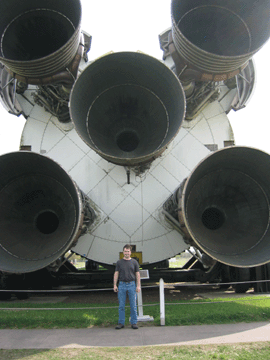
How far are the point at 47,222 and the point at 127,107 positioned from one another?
3641mm

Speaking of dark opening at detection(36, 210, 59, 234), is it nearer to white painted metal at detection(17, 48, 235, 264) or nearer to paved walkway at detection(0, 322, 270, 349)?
white painted metal at detection(17, 48, 235, 264)

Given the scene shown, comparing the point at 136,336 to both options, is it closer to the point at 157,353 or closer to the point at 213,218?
the point at 157,353

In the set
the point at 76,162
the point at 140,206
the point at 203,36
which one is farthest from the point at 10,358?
the point at 203,36

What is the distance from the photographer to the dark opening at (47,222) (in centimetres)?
722

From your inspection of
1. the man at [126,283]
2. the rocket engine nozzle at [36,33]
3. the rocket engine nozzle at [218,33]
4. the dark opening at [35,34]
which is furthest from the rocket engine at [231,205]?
the dark opening at [35,34]

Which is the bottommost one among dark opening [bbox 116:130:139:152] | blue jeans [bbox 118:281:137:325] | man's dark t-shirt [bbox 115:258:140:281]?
blue jeans [bbox 118:281:137:325]

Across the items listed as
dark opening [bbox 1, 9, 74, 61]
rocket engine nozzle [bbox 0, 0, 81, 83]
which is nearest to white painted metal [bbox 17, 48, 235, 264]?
dark opening [bbox 1, 9, 74, 61]

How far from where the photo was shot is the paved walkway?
346cm

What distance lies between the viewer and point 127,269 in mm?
4277

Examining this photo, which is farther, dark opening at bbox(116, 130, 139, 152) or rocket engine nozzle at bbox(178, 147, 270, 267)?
dark opening at bbox(116, 130, 139, 152)

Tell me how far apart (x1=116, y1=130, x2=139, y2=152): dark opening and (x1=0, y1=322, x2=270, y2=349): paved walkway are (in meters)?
4.41

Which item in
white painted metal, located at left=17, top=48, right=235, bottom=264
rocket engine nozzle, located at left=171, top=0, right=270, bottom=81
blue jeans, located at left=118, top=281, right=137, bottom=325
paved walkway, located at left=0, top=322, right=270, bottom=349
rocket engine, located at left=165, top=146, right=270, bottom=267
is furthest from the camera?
white painted metal, located at left=17, top=48, right=235, bottom=264

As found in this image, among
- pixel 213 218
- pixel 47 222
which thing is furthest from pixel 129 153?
pixel 47 222

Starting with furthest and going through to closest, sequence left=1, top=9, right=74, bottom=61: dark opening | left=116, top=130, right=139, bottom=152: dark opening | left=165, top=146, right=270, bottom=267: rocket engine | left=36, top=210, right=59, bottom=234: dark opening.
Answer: left=116, top=130, right=139, bottom=152: dark opening, left=36, top=210, right=59, bottom=234: dark opening, left=1, top=9, right=74, bottom=61: dark opening, left=165, top=146, right=270, bottom=267: rocket engine
